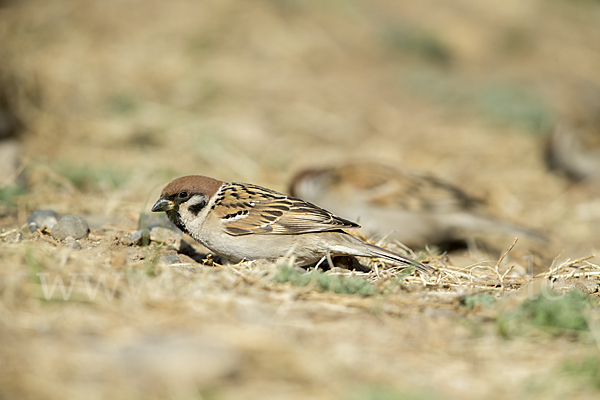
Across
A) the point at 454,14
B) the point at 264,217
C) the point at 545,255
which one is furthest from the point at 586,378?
the point at 454,14

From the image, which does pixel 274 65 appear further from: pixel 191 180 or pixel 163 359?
pixel 163 359

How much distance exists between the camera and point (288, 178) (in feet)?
28.0

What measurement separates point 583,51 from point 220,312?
16.1m

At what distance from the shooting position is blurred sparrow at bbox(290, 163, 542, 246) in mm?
6879

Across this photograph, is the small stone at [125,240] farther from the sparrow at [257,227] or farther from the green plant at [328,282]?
the green plant at [328,282]

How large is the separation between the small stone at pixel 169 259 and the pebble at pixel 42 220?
113cm

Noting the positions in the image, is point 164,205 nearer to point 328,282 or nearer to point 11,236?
point 11,236

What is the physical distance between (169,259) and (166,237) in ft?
A: 2.20

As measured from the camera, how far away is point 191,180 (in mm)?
4621

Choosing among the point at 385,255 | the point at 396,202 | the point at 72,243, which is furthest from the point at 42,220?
the point at 396,202

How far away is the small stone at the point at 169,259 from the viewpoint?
14.4 feet

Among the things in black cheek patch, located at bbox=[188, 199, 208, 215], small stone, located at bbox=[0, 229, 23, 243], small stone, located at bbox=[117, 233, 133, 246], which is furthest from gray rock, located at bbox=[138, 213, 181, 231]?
small stone, located at bbox=[0, 229, 23, 243]

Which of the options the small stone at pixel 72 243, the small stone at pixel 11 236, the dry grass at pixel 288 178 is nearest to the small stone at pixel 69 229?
the small stone at pixel 72 243

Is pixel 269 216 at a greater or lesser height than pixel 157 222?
greater
